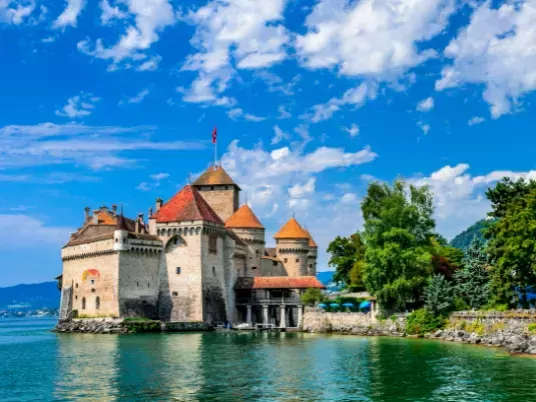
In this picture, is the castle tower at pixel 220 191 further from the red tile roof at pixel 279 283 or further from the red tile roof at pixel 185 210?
the red tile roof at pixel 185 210

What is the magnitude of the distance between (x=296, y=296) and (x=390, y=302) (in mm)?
14444

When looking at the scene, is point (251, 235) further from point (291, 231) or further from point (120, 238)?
point (120, 238)

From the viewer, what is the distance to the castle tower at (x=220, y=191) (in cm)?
7481

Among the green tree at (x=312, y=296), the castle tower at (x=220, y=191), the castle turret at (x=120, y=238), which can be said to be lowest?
the green tree at (x=312, y=296)

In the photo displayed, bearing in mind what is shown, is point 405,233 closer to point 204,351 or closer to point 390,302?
point 390,302

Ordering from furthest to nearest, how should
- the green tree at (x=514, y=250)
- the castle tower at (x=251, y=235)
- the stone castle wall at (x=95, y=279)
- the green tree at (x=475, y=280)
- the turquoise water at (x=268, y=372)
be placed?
the castle tower at (x=251, y=235) < the stone castle wall at (x=95, y=279) < the green tree at (x=475, y=280) < the green tree at (x=514, y=250) < the turquoise water at (x=268, y=372)

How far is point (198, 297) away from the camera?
5775 cm

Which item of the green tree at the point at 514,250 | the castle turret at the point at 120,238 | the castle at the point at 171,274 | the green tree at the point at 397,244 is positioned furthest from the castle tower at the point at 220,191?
the green tree at the point at 514,250

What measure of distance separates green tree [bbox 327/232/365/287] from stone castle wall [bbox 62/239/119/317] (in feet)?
72.0

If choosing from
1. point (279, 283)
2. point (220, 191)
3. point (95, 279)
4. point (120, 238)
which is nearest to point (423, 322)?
point (279, 283)

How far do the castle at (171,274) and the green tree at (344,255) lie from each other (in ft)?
18.1

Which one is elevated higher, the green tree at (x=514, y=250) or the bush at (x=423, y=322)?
the green tree at (x=514, y=250)

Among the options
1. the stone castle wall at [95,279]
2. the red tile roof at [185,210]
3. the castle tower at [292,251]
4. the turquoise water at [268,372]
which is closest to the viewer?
the turquoise water at [268,372]

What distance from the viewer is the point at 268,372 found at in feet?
92.4
